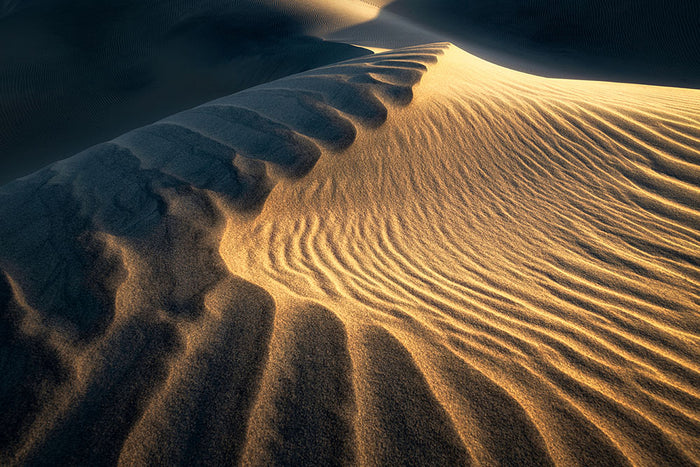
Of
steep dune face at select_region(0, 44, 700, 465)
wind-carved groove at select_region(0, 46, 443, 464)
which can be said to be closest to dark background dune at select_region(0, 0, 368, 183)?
steep dune face at select_region(0, 44, 700, 465)

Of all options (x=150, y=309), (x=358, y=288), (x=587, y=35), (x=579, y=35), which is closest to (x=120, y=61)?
(x=150, y=309)

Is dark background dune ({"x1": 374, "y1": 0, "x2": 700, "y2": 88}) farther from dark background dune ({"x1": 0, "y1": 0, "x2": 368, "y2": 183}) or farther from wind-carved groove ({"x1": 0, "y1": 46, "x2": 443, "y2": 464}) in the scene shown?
wind-carved groove ({"x1": 0, "y1": 46, "x2": 443, "y2": 464})

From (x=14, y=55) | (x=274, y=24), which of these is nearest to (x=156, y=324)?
(x=274, y=24)

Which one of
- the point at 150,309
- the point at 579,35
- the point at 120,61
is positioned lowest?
the point at 150,309

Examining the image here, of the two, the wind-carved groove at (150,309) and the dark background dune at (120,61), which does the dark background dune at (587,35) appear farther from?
the wind-carved groove at (150,309)

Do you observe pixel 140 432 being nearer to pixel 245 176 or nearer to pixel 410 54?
pixel 245 176

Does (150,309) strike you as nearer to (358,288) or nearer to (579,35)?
(358,288)
